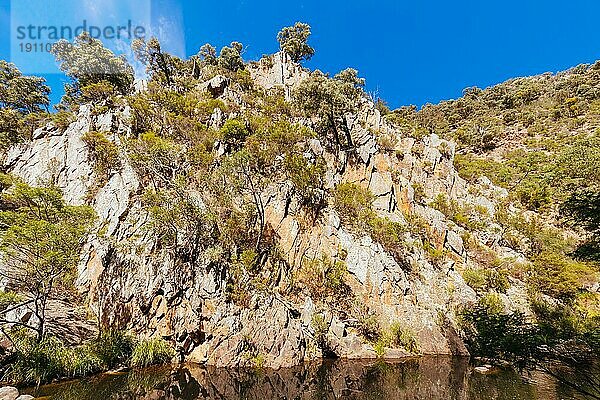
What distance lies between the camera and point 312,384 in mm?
17109

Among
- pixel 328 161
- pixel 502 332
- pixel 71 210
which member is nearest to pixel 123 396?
pixel 71 210

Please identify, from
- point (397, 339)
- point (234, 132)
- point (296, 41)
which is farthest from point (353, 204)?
point (296, 41)

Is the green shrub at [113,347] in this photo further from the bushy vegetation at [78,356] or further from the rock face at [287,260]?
the rock face at [287,260]

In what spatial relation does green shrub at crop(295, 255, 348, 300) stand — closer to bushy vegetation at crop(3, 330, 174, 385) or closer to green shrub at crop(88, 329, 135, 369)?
bushy vegetation at crop(3, 330, 174, 385)

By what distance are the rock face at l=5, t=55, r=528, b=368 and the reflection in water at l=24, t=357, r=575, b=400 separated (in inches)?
101

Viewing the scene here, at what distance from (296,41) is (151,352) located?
48.5 metres

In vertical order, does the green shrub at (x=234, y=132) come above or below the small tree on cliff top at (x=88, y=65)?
below

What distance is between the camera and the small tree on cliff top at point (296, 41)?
53469 millimetres

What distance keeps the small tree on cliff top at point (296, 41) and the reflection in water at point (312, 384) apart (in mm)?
47345

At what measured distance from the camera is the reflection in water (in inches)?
579

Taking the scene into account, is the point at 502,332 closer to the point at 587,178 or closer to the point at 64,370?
the point at 587,178

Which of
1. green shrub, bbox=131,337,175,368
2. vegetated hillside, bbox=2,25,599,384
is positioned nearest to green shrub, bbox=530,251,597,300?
vegetated hillside, bbox=2,25,599,384

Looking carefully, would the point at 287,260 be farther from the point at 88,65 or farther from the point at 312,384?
the point at 88,65

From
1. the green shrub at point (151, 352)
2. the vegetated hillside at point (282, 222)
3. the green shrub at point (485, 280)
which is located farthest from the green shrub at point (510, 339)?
the green shrub at point (485, 280)
